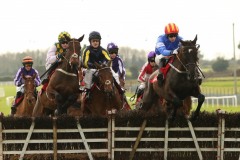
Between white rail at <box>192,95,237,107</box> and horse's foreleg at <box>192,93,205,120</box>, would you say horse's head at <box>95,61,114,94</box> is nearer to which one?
horse's foreleg at <box>192,93,205,120</box>

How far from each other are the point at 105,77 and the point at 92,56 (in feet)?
3.09

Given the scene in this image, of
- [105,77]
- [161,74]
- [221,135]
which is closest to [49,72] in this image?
[105,77]

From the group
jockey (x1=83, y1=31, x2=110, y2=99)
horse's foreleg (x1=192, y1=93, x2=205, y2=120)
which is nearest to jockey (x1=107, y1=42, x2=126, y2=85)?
jockey (x1=83, y1=31, x2=110, y2=99)

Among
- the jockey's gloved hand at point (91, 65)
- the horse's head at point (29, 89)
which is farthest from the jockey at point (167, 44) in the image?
the horse's head at point (29, 89)

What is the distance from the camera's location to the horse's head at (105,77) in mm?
10175

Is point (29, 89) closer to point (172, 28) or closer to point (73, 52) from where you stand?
point (73, 52)

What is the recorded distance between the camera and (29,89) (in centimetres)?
1207

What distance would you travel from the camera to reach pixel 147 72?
42.3 feet

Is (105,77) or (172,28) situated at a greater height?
(172,28)

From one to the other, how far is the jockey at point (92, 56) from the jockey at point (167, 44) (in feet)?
4.39

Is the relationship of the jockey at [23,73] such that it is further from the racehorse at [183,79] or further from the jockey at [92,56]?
the racehorse at [183,79]

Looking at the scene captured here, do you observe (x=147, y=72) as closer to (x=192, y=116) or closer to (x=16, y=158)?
(x=192, y=116)

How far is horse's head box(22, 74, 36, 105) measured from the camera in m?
12.0

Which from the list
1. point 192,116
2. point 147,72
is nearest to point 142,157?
point 192,116
